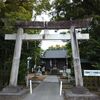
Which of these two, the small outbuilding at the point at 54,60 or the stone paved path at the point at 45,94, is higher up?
the small outbuilding at the point at 54,60

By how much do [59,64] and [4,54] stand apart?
52.8m

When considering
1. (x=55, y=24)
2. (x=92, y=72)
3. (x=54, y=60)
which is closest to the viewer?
(x=55, y=24)

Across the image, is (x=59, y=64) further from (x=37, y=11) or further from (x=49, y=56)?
(x=37, y=11)

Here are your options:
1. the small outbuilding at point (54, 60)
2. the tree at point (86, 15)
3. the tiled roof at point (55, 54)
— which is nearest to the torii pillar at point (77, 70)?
the tree at point (86, 15)

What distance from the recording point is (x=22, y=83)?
32406mm

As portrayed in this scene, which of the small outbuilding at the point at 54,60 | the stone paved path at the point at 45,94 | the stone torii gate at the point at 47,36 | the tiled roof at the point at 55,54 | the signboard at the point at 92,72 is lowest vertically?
the stone paved path at the point at 45,94

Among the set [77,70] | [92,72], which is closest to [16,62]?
[77,70]

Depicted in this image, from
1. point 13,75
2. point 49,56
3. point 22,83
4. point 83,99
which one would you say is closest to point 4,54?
point 22,83

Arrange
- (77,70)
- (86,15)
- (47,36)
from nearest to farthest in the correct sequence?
(77,70), (47,36), (86,15)

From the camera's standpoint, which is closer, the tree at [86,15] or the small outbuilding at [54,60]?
the tree at [86,15]

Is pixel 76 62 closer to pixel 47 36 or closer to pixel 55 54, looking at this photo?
pixel 47 36

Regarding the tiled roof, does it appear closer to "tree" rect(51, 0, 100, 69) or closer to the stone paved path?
"tree" rect(51, 0, 100, 69)

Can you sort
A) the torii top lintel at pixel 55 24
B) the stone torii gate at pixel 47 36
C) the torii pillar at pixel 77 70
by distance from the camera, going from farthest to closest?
the torii top lintel at pixel 55 24 → the stone torii gate at pixel 47 36 → the torii pillar at pixel 77 70

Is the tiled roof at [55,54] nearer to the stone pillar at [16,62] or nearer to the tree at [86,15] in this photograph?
the tree at [86,15]
